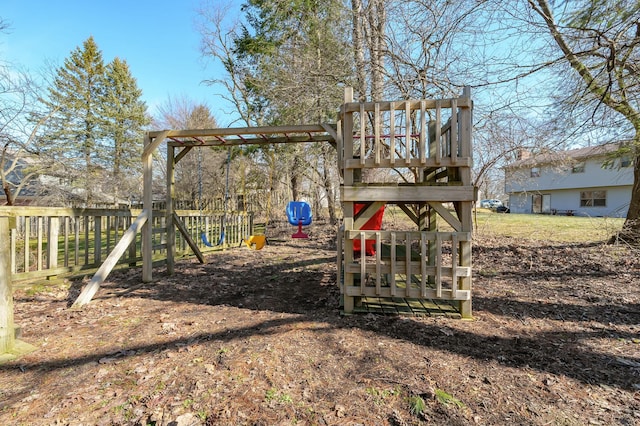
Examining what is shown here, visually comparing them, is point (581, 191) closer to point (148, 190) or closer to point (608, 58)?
point (608, 58)

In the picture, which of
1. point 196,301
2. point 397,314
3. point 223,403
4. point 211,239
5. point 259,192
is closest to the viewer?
point 223,403

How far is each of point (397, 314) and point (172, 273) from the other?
435 centimetres

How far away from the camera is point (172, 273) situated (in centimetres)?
602

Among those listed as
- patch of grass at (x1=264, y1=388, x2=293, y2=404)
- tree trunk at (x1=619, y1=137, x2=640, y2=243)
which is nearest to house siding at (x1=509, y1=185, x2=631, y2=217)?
tree trunk at (x1=619, y1=137, x2=640, y2=243)

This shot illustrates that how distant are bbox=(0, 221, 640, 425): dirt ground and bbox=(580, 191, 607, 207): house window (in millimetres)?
26114

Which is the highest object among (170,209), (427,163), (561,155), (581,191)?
(581,191)

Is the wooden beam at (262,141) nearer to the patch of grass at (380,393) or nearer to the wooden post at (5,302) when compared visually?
the wooden post at (5,302)

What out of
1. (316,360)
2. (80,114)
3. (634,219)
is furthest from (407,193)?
(80,114)

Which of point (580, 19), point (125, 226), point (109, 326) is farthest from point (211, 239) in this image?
point (580, 19)

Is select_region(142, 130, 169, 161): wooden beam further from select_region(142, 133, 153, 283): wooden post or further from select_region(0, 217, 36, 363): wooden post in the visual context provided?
select_region(0, 217, 36, 363): wooden post

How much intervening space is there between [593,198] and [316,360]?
31252 mm

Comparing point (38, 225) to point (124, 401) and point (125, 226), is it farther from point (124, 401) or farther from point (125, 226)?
point (124, 401)

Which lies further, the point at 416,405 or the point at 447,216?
the point at 447,216

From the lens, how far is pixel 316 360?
8.71 ft
